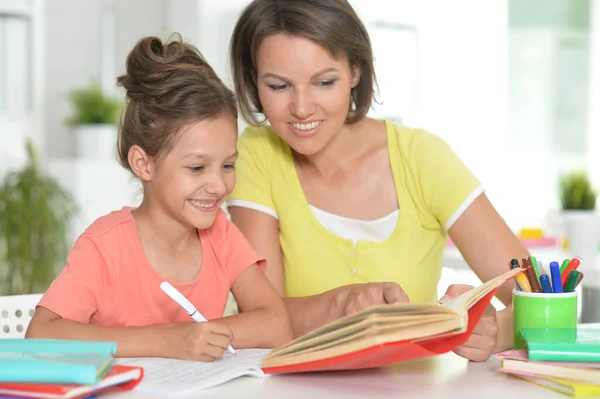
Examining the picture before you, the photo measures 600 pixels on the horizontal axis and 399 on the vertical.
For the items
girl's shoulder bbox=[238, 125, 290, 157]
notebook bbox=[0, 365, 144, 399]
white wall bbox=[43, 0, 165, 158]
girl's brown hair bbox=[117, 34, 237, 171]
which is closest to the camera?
notebook bbox=[0, 365, 144, 399]

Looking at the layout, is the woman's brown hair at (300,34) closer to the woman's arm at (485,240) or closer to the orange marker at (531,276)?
the woman's arm at (485,240)

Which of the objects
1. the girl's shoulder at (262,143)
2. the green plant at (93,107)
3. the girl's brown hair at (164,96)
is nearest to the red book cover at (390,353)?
the girl's brown hair at (164,96)

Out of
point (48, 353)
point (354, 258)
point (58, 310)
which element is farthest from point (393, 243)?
point (48, 353)

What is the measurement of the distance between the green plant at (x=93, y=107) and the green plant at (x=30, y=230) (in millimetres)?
470

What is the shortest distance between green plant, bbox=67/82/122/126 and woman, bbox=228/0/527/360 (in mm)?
2459

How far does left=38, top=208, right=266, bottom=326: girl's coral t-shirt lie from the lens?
130cm

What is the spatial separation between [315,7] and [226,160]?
0.38m

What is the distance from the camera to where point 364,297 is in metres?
1.33

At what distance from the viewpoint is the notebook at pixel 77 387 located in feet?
2.84

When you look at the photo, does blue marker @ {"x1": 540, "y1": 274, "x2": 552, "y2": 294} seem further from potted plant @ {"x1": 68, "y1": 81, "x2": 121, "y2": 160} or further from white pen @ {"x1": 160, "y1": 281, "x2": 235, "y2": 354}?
potted plant @ {"x1": 68, "y1": 81, "x2": 121, "y2": 160}

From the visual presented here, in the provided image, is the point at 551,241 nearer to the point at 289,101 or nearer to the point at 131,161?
the point at 289,101

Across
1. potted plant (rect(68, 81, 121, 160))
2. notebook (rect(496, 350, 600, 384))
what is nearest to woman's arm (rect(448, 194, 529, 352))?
notebook (rect(496, 350, 600, 384))

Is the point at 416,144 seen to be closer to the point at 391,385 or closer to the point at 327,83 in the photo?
the point at 327,83

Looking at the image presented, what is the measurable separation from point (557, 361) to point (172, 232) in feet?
2.44
